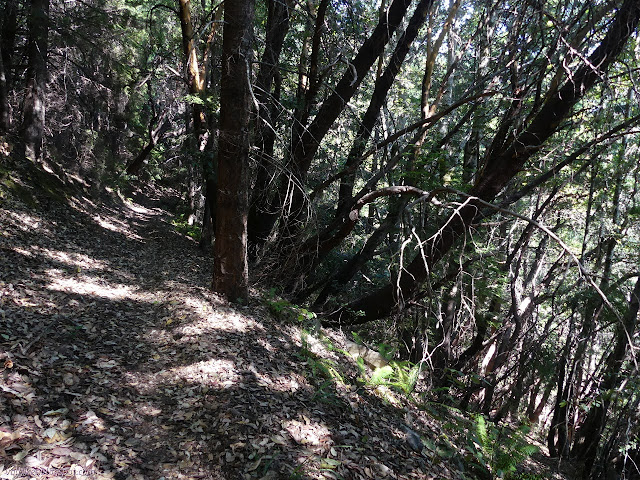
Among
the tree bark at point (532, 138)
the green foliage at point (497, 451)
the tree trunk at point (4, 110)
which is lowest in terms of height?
the green foliage at point (497, 451)

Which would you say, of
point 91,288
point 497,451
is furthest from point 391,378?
point 91,288

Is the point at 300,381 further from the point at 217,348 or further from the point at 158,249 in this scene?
the point at 158,249

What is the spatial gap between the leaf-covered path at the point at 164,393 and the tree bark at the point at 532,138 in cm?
175

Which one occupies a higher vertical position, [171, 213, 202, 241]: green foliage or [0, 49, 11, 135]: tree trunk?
[0, 49, 11, 135]: tree trunk

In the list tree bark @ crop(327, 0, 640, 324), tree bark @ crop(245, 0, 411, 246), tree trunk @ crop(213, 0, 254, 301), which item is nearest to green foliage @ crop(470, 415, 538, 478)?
tree bark @ crop(327, 0, 640, 324)

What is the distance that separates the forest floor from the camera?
332cm

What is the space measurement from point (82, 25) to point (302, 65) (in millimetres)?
6637

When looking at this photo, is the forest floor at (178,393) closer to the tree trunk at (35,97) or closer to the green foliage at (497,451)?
the green foliage at (497,451)

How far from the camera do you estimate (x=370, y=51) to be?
737 centimetres

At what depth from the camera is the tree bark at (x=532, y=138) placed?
168 inches

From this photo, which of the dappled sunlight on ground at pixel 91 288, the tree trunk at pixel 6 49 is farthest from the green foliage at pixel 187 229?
the dappled sunlight on ground at pixel 91 288

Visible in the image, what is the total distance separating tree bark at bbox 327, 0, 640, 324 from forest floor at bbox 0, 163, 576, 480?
5.33ft

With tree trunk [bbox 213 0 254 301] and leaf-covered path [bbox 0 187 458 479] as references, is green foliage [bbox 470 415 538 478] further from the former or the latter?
tree trunk [bbox 213 0 254 301]

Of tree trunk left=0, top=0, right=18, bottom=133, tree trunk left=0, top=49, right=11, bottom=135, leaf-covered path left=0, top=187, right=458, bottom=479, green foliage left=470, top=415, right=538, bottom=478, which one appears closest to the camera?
leaf-covered path left=0, top=187, right=458, bottom=479
